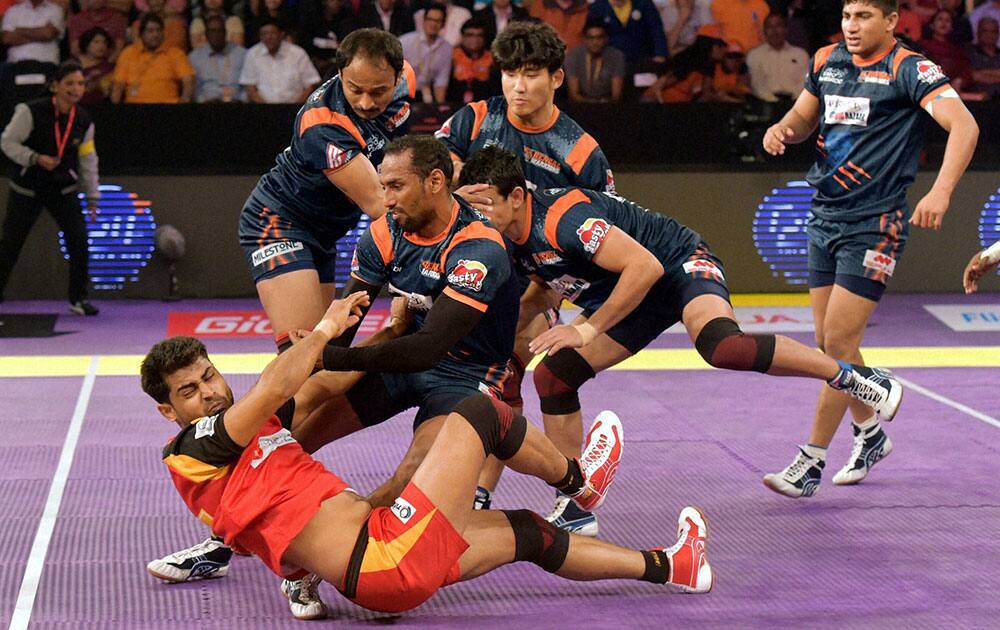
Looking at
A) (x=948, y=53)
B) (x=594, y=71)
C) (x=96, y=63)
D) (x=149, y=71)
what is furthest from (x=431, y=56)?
(x=948, y=53)

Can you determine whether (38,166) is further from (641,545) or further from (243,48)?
(641,545)

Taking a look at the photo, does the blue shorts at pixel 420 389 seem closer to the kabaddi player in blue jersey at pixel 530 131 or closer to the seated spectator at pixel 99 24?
the kabaddi player in blue jersey at pixel 530 131

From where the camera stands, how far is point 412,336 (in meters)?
4.58

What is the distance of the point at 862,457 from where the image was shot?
6.20 m

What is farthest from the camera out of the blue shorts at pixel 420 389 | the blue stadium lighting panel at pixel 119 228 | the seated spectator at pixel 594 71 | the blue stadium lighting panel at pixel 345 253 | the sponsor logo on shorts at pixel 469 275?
the seated spectator at pixel 594 71

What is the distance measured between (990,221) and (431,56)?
17.8 ft

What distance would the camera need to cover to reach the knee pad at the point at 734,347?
5.22m

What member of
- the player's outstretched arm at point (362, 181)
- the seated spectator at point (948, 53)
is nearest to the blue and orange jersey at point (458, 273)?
the player's outstretched arm at point (362, 181)

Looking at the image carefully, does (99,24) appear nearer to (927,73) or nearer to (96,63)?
(96,63)

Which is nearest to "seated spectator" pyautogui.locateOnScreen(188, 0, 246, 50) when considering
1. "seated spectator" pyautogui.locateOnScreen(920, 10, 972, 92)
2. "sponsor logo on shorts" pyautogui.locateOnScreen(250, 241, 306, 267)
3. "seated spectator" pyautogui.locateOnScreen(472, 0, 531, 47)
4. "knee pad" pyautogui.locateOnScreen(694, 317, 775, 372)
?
"seated spectator" pyautogui.locateOnScreen(472, 0, 531, 47)

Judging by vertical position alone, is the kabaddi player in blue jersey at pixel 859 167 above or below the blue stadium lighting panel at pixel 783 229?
above

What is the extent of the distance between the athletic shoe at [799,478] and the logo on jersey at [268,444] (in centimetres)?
255

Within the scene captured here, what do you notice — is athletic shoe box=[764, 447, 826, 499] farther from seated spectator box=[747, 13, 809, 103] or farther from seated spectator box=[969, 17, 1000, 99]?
seated spectator box=[969, 17, 1000, 99]

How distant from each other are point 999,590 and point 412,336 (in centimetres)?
230
